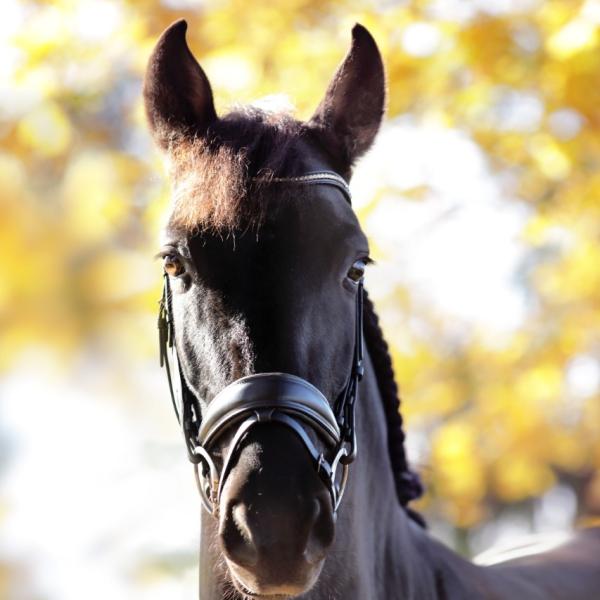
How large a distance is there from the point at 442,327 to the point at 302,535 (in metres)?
11.8

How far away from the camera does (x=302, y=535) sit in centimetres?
208

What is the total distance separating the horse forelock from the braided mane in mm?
669

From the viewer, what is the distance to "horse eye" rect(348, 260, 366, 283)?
2.57 metres

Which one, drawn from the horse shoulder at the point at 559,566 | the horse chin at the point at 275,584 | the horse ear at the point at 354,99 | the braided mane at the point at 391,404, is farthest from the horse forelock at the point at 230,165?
the horse shoulder at the point at 559,566

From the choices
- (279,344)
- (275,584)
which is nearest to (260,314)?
(279,344)

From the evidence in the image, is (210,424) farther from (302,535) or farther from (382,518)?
(382,518)

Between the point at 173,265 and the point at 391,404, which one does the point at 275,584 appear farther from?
the point at 391,404

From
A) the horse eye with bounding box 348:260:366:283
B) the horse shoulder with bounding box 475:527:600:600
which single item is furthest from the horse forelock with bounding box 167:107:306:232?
the horse shoulder with bounding box 475:527:600:600

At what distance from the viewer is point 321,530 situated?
2139mm

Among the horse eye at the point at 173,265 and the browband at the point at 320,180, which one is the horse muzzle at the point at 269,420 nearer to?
the horse eye at the point at 173,265

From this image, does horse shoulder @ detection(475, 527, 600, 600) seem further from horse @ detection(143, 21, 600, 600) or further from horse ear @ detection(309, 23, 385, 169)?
horse ear @ detection(309, 23, 385, 169)

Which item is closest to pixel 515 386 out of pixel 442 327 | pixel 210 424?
pixel 442 327

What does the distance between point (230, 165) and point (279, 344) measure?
541mm

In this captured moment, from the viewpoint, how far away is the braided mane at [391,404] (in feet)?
10.2
